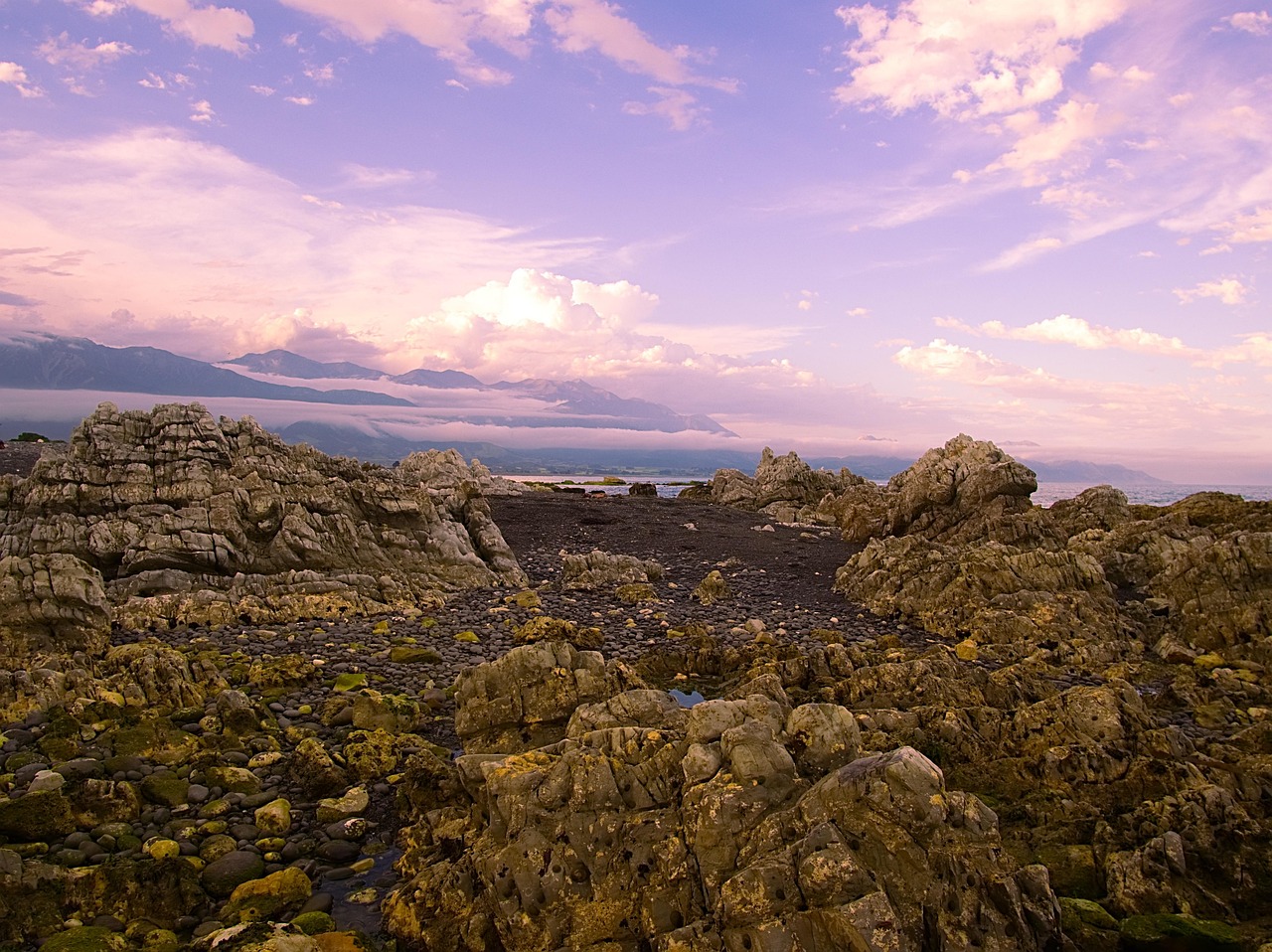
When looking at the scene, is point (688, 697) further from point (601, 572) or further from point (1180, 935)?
point (601, 572)

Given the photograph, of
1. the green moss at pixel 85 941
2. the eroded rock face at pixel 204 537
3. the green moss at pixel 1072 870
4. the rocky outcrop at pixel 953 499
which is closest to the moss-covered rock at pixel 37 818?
the green moss at pixel 85 941

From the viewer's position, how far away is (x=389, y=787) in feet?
39.8

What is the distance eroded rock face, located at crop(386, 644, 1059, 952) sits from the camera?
23.2 feet

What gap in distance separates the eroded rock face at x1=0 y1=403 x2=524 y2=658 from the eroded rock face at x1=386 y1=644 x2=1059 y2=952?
46.8 feet

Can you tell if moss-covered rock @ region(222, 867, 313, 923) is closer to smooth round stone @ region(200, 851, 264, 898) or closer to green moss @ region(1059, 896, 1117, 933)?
smooth round stone @ region(200, 851, 264, 898)

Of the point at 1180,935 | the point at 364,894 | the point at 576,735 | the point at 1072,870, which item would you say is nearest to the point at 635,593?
the point at 576,735

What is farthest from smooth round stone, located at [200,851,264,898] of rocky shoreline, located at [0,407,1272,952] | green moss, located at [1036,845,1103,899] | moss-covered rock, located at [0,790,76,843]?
green moss, located at [1036,845,1103,899]

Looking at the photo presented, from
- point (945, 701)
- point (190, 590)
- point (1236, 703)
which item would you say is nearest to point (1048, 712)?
point (945, 701)

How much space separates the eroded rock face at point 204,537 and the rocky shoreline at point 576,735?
13 centimetres

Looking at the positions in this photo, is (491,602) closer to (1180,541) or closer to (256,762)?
(256,762)

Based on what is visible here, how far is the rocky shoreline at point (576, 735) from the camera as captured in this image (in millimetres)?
7953

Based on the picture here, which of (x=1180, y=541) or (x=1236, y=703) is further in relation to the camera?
(x=1180, y=541)

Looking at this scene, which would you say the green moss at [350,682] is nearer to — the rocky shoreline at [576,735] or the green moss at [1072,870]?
the rocky shoreline at [576,735]

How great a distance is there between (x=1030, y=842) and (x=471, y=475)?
61.2 meters
